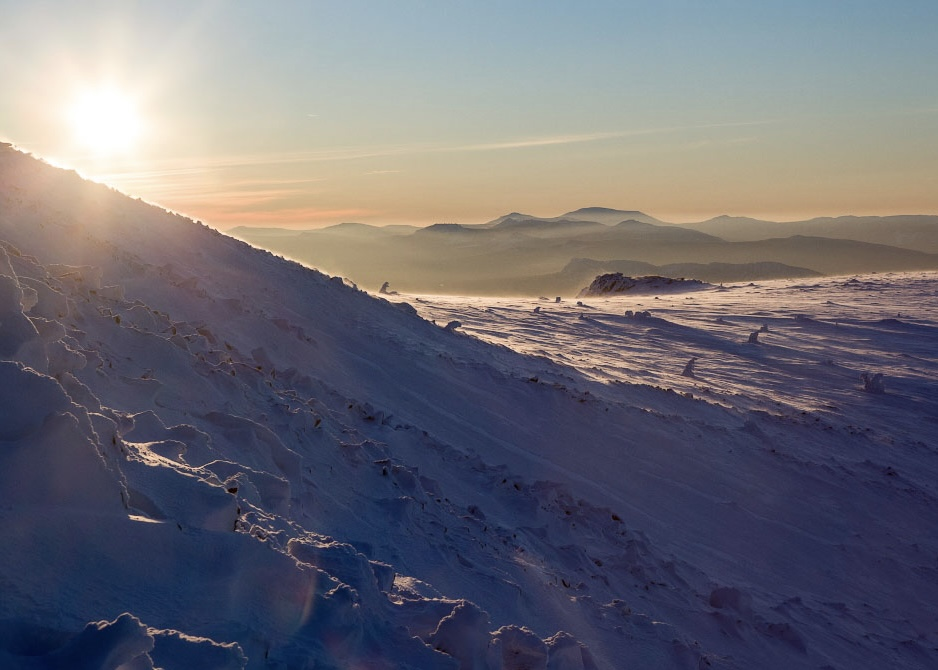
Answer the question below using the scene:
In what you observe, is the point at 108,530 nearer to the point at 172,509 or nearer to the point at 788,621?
the point at 172,509

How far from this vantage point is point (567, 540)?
605 cm

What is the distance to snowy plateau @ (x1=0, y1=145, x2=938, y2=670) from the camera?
260cm

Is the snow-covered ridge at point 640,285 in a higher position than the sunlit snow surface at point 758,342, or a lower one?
higher

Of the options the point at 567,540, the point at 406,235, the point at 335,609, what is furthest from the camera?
the point at 406,235

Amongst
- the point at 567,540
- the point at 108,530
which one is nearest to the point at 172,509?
the point at 108,530

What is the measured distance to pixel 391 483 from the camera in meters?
5.21

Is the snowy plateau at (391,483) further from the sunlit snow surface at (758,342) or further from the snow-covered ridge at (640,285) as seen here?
the snow-covered ridge at (640,285)

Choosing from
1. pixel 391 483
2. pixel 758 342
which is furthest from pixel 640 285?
pixel 391 483

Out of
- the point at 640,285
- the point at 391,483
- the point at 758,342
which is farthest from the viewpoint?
the point at 640,285

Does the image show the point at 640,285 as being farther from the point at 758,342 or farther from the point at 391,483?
the point at 391,483

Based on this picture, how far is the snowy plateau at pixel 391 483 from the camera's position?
8.54 ft

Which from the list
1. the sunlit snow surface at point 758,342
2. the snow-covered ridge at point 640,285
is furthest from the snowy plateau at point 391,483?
the snow-covered ridge at point 640,285

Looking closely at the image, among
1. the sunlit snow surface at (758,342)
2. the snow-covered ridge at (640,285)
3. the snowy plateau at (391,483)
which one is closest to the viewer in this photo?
the snowy plateau at (391,483)

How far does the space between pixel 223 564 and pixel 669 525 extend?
19.1ft
